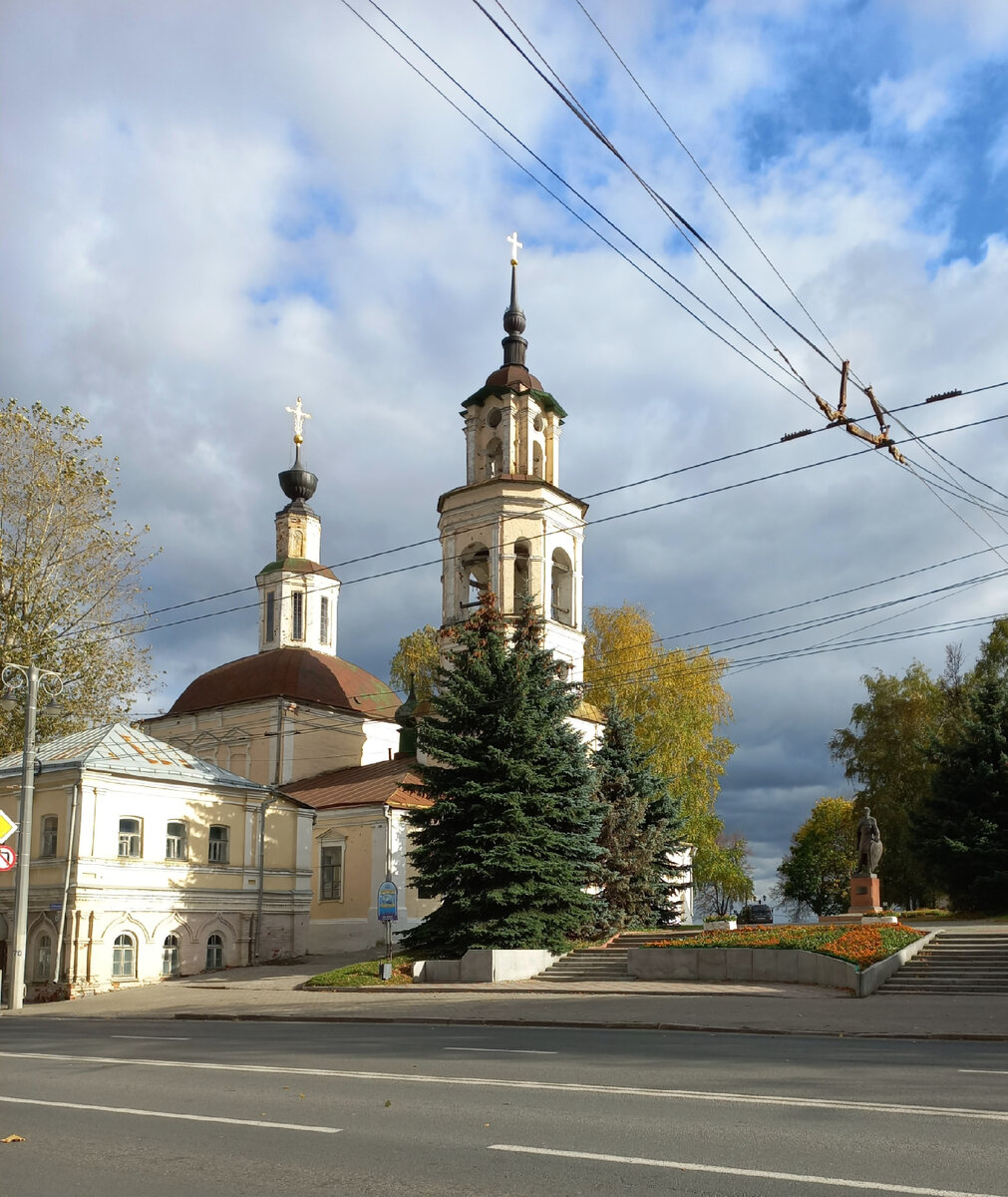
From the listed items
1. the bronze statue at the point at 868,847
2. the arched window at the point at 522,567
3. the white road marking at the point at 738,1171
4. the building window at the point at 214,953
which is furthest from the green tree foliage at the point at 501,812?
the white road marking at the point at 738,1171

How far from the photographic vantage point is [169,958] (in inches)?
1297

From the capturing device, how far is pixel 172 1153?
728cm

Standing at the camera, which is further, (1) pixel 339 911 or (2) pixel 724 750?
(2) pixel 724 750

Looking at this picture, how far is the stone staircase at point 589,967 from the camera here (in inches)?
1003

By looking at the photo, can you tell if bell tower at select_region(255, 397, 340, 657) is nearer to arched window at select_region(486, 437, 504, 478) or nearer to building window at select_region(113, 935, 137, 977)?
arched window at select_region(486, 437, 504, 478)

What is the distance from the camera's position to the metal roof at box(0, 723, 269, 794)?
32188mm

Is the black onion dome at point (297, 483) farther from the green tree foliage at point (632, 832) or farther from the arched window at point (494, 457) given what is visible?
the green tree foliage at point (632, 832)

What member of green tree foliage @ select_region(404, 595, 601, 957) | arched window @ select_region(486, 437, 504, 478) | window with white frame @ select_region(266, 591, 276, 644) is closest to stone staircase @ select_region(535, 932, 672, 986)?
green tree foliage @ select_region(404, 595, 601, 957)

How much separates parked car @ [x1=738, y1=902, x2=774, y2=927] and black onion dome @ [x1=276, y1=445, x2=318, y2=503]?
27749 millimetres

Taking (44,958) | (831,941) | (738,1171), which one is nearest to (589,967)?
(831,941)

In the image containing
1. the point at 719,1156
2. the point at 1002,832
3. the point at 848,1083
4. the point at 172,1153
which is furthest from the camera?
the point at 1002,832

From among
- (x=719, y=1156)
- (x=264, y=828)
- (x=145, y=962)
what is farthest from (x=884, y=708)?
(x=719, y=1156)

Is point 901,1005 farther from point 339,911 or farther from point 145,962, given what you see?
point 339,911

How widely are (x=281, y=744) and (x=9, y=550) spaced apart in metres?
16.2
